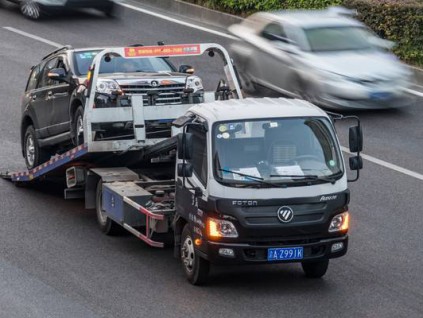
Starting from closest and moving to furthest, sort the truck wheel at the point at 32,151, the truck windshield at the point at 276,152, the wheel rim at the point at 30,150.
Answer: the truck windshield at the point at 276,152
the truck wheel at the point at 32,151
the wheel rim at the point at 30,150

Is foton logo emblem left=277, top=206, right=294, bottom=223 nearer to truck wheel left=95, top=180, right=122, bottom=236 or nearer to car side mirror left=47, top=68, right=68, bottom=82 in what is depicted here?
truck wheel left=95, top=180, right=122, bottom=236

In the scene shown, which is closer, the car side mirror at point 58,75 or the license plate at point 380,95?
the car side mirror at point 58,75

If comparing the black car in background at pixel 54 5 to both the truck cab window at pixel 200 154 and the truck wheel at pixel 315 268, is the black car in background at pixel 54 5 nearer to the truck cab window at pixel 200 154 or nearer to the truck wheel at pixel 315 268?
the truck cab window at pixel 200 154

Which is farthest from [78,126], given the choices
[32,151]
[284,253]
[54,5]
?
[54,5]

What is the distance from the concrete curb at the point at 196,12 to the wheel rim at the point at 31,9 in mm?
3592

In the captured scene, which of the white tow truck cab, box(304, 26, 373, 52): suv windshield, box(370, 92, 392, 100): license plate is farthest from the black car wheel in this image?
the white tow truck cab

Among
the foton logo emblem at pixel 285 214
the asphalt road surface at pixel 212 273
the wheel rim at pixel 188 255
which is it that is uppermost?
the foton logo emblem at pixel 285 214

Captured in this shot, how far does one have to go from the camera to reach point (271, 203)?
44.0ft

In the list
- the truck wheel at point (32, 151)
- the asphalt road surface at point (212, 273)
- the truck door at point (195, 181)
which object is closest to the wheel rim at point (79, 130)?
the asphalt road surface at point (212, 273)

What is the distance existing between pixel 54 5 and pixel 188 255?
17458mm

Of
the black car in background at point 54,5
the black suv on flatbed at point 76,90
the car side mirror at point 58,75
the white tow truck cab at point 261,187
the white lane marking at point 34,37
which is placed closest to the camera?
the white tow truck cab at point 261,187

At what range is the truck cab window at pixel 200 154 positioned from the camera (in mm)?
13766

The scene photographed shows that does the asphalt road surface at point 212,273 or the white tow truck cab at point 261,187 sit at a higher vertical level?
the white tow truck cab at point 261,187

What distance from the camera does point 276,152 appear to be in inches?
542
